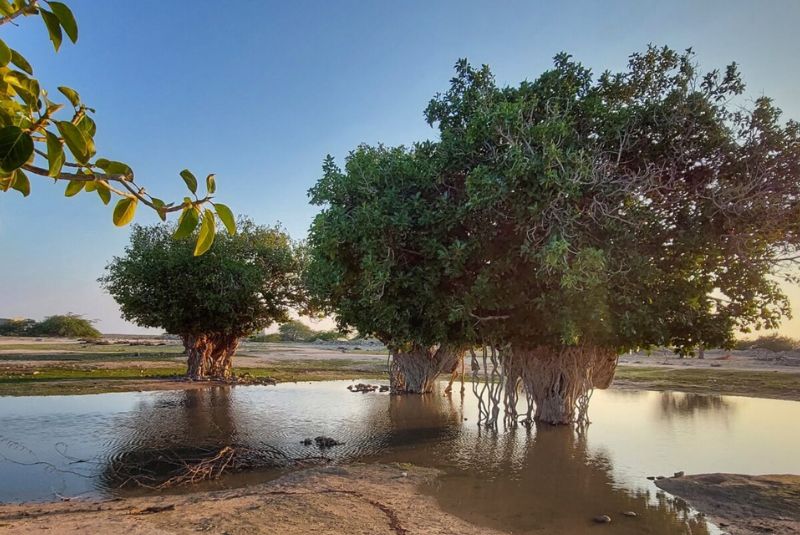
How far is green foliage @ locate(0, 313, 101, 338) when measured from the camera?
285ft

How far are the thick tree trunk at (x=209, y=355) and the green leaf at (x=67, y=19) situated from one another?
3104 centimetres

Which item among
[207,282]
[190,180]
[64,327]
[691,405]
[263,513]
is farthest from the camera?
[64,327]

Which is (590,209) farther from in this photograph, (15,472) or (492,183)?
(15,472)

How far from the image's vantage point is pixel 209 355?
104 feet

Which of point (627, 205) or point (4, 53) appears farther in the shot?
point (627, 205)

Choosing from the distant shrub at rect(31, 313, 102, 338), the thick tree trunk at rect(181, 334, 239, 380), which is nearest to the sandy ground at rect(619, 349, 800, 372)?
the thick tree trunk at rect(181, 334, 239, 380)

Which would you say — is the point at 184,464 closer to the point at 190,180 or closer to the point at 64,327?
the point at 190,180

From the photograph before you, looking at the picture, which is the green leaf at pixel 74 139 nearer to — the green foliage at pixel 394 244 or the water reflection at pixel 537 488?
the water reflection at pixel 537 488

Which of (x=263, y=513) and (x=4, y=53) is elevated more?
(x=4, y=53)

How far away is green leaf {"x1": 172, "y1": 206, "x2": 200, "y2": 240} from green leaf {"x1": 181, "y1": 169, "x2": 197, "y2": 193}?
0.09m

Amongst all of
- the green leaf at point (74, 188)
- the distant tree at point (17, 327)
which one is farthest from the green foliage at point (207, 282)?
the distant tree at point (17, 327)

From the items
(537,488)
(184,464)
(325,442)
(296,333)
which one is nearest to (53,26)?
(537,488)

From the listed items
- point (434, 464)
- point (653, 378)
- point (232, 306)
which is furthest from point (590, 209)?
point (653, 378)

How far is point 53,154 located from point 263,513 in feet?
24.3
